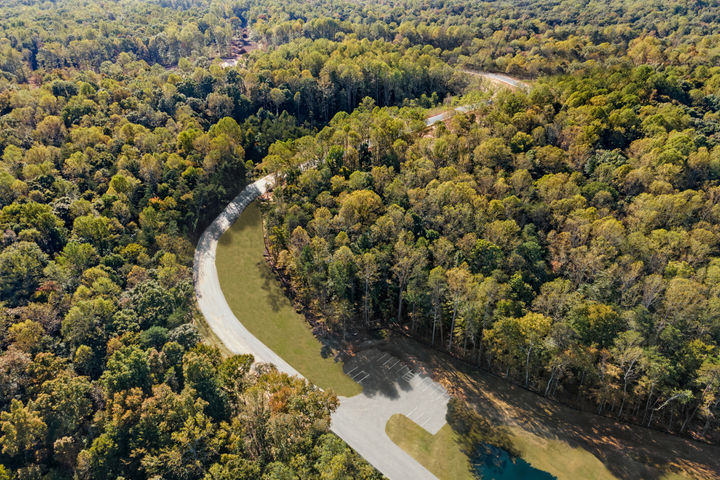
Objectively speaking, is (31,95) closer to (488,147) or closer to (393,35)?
(488,147)

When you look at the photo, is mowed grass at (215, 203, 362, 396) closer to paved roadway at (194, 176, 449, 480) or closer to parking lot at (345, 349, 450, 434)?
paved roadway at (194, 176, 449, 480)

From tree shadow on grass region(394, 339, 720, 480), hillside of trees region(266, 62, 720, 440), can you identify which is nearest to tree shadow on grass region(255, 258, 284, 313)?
hillside of trees region(266, 62, 720, 440)

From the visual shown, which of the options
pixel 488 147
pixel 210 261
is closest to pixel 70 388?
pixel 210 261

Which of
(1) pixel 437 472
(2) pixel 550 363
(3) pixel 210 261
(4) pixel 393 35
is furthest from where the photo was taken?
(4) pixel 393 35

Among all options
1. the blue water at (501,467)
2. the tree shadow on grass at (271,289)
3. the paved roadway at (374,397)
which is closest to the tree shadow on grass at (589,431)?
the blue water at (501,467)

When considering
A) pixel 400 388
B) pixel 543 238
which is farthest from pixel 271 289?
pixel 543 238
